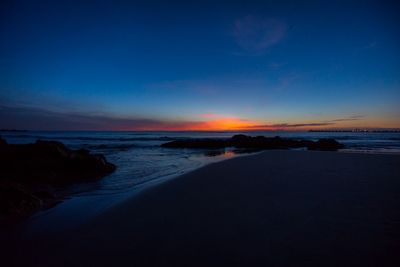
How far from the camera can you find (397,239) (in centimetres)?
295

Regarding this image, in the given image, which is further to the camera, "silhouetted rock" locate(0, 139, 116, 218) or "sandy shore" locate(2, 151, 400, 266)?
"silhouetted rock" locate(0, 139, 116, 218)

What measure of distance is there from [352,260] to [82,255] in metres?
3.34

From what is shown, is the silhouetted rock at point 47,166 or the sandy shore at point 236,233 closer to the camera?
the sandy shore at point 236,233

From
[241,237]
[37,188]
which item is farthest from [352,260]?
[37,188]

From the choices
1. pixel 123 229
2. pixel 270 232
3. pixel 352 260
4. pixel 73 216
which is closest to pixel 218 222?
pixel 270 232

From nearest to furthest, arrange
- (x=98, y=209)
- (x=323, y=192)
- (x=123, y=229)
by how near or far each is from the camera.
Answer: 1. (x=123, y=229)
2. (x=98, y=209)
3. (x=323, y=192)

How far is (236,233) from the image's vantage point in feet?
10.7

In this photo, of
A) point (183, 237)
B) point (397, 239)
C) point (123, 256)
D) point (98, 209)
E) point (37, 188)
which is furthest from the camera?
point (37, 188)

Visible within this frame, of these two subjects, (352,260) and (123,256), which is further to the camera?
(123,256)

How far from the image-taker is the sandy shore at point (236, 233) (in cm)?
264

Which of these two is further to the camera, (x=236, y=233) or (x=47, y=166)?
(x=47, y=166)

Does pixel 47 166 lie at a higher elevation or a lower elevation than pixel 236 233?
higher

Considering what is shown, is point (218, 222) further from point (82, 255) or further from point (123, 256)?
point (82, 255)

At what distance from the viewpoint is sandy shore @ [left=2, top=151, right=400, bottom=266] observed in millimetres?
2643
